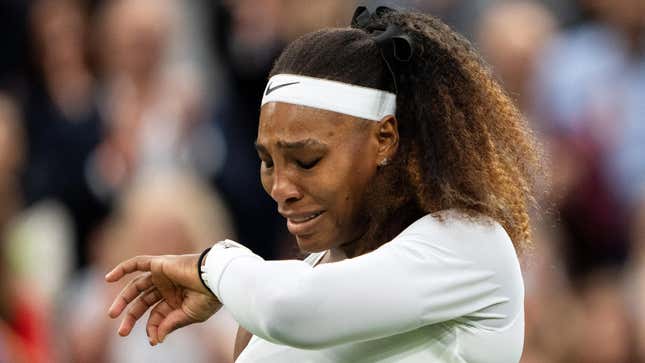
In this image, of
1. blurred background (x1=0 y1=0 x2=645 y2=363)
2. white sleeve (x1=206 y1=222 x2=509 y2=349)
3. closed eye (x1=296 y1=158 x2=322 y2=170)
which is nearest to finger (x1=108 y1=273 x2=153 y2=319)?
white sleeve (x1=206 y1=222 x2=509 y2=349)

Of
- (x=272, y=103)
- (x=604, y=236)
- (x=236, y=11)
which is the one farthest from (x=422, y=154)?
(x=236, y=11)

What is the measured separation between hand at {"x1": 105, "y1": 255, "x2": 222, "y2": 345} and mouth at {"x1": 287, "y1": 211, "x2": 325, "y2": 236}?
7.9 inches

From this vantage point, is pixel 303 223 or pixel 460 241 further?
pixel 303 223

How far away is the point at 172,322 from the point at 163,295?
6 centimetres

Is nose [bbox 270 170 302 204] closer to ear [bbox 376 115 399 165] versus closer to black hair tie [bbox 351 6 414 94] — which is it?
ear [bbox 376 115 399 165]

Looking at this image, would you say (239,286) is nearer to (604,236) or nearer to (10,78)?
(604,236)

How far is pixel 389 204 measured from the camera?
277 cm

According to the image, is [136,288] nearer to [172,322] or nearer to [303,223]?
[172,322]

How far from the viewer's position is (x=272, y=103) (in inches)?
Answer: 109

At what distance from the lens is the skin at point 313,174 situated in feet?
8.86

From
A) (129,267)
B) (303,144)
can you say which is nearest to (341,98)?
(303,144)

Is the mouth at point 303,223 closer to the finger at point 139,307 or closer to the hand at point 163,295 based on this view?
the hand at point 163,295

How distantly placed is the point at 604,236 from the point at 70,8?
8.98 ft

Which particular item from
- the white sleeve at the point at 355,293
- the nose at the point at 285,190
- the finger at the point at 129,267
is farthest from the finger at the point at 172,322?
the nose at the point at 285,190
